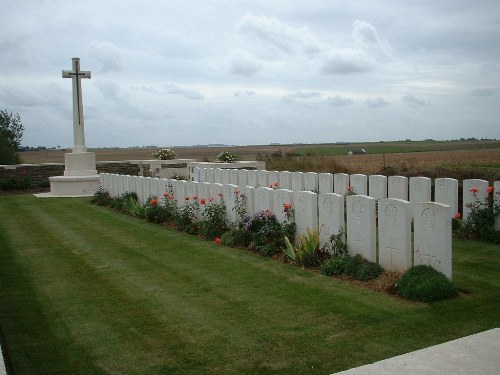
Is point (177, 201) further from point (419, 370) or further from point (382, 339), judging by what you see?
point (419, 370)

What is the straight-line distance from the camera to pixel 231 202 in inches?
381

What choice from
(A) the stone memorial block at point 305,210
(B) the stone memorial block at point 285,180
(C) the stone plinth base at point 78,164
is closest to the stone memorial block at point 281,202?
(A) the stone memorial block at point 305,210

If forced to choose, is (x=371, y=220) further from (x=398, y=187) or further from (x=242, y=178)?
(x=242, y=178)

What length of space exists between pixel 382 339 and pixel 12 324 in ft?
11.9

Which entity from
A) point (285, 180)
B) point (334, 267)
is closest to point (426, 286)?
point (334, 267)

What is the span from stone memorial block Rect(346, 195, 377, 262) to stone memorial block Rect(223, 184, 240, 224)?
294 centimetres

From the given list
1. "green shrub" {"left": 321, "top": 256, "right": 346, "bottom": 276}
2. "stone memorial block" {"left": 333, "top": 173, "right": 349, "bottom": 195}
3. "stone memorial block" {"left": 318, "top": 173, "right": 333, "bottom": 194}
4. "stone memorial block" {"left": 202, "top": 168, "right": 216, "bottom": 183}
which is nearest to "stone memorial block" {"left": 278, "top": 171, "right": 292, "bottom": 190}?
"stone memorial block" {"left": 318, "top": 173, "right": 333, "bottom": 194}

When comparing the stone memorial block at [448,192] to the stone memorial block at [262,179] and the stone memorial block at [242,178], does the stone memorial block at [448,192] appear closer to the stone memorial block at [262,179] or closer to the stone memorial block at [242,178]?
the stone memorial block at [262,179]

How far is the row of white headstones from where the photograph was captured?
5.88 meters

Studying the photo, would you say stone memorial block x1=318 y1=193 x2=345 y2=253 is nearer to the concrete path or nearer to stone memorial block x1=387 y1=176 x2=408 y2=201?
the concrete path

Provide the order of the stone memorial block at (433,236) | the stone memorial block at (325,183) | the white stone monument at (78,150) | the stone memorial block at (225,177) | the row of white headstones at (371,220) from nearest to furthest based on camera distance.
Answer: the stone memorial block at (433,236)
the row of white headstones at (371,220)
the stone memorial block at (325,183)
the stone memorial block at (225,177)
the white stone monument at (78,150)

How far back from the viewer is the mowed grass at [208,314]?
4.34 m

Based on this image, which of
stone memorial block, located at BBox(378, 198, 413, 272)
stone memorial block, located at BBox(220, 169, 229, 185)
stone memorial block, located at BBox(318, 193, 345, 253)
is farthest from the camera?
stone memorial block, located at BBox(220, 169, 229, 185)

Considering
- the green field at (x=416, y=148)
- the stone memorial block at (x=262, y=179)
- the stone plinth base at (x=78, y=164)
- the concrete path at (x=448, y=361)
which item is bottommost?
the concrete path at (x=448, y=361)
